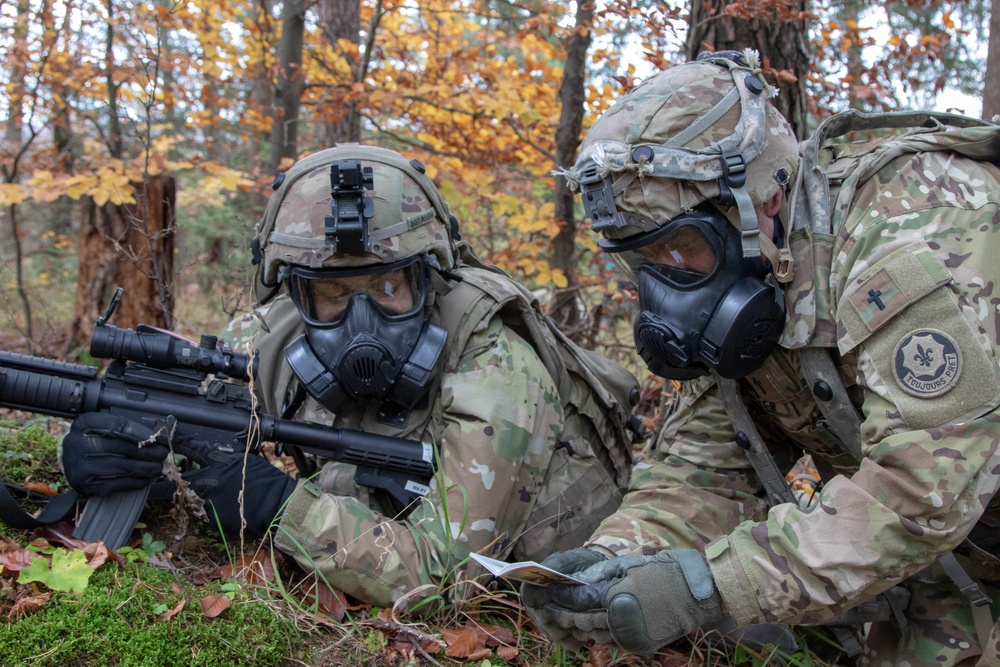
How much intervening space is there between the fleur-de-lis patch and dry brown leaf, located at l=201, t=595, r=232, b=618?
2.04 metres

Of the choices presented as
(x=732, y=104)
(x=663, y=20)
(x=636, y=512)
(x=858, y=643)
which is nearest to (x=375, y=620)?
(x=636, y=512)

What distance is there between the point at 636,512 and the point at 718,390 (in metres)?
0.55

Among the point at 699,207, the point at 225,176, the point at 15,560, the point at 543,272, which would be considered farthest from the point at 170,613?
the point at 225,176

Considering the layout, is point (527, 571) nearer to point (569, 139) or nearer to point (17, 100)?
point (569, 139)

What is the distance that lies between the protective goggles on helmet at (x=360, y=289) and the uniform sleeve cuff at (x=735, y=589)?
4.88 feet

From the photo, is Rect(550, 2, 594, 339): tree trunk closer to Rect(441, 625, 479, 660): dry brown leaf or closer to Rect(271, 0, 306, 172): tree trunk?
Rect(271, 0, 306, 172): tree trunk

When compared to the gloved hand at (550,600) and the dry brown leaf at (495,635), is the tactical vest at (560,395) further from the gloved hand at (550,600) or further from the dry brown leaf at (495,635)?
the gloved hand at (550,600)

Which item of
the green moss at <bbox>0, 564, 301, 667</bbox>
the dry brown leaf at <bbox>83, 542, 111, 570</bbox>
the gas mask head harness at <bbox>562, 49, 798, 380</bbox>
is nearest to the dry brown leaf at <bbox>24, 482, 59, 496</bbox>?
the dry brown leaf at <bbox>83, 542, 111, 570</bbox>

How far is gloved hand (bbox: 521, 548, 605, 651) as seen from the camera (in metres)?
2.29

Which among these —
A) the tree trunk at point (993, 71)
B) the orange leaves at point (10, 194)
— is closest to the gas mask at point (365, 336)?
the orange leaves at point (10, 194)

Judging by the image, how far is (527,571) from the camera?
2123mm

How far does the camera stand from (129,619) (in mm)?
2316

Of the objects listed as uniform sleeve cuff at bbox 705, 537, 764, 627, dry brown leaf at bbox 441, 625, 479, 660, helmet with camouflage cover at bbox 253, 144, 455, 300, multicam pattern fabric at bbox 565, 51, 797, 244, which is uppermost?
multicam pattern fabric at bbox 565, 51, 797, 244

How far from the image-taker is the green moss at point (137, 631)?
215 cm
